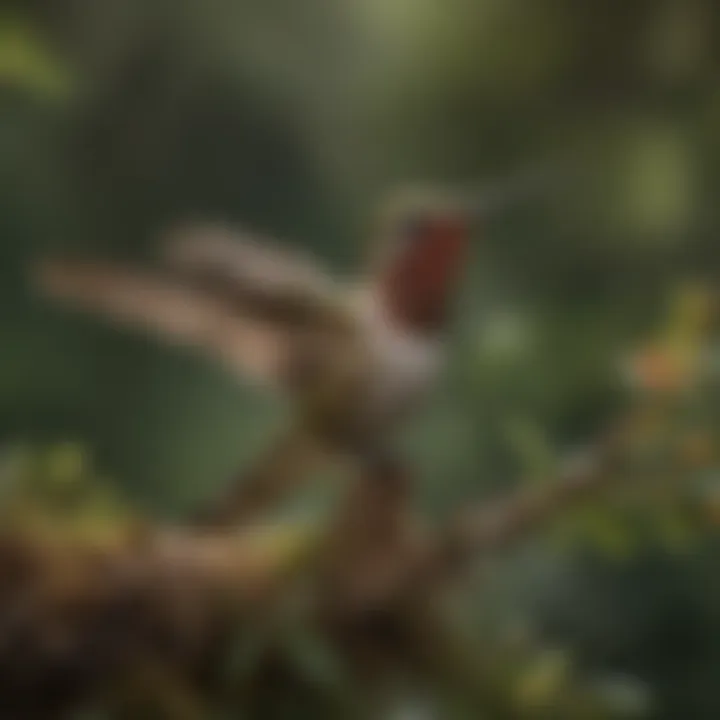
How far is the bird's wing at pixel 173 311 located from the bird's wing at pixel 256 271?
0.01 metres

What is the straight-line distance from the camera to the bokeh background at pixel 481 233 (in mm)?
1076

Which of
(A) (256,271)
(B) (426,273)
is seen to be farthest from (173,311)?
(B) (426,273)

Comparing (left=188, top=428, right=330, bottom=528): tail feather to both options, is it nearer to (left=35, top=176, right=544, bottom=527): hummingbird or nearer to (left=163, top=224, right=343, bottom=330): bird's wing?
(left=35, top=176, right=544, bottom=527): hummingbird

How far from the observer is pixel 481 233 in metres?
1.14

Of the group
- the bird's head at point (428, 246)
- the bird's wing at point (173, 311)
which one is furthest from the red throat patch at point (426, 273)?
the bird's wing at point (173, 311)

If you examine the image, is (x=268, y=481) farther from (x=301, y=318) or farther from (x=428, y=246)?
(x=428, y=246)

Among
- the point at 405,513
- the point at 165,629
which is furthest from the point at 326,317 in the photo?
the point at 165,629

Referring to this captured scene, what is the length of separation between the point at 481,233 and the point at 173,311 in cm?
27

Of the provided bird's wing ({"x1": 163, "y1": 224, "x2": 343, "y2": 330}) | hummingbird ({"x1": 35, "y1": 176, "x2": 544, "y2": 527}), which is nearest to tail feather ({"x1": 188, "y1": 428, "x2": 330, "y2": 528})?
hummingbird ({"x1": 35, "y1": 176, "x2": 544, "y2": 527})

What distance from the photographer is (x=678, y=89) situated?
1.17m

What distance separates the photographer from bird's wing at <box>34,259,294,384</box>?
1.08 meters

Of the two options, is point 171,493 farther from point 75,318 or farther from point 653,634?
point 653,634

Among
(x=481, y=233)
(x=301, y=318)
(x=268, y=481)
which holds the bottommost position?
(x=268, y=481)

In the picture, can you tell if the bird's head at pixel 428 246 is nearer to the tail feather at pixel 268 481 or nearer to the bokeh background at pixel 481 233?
the bokeh background at pixel 481 233
